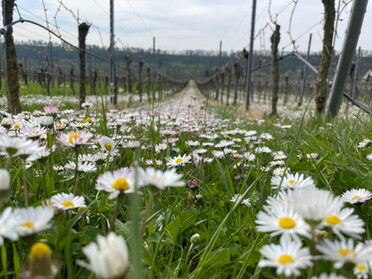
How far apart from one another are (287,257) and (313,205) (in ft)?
0.26

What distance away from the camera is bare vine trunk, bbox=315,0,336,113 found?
4.72 metres

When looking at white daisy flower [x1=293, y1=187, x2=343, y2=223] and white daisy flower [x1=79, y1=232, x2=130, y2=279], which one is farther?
white daisy flower [x1=293, y1=187, x2=343, y2=223]

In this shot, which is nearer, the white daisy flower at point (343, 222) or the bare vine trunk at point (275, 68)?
→ the white daisy flower at point (343, 222)

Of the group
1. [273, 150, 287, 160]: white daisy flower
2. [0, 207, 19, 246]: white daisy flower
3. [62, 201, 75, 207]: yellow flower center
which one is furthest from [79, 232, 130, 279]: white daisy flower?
[273, 150, 287, 160]: white daisy flower

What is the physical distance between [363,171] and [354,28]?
2.60 m

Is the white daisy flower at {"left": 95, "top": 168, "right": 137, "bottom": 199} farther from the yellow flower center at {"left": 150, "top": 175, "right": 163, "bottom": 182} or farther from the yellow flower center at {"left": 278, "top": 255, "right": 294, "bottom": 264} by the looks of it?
the yellow flower center at {"left": 278, "top": 255, "right": 294, "bottom": 264}

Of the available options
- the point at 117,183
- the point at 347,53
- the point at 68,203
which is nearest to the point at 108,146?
the point at 68,203

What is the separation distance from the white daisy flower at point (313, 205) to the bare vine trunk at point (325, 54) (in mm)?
4615

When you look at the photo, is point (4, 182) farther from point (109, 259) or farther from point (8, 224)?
point (109, 259)

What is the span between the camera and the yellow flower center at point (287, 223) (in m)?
0.50

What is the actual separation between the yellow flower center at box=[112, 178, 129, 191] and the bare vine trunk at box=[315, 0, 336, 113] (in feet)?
15.1

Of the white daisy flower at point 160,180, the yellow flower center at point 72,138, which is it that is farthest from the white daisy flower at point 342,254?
the yellow flower center at point 72,138

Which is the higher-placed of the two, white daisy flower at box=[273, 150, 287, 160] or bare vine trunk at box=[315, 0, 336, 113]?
bare vine trunk at box=[315, 0, 336, 113]

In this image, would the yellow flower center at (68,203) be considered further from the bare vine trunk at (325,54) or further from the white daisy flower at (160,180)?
the bare vine trunk at (325,54)
